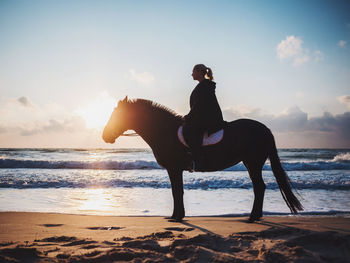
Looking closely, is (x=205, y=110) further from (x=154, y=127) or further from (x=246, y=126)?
(x=154, y=127)

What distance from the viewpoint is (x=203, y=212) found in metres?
6.52

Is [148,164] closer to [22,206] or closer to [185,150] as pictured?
[22,206]

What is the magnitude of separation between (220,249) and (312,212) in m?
4.38

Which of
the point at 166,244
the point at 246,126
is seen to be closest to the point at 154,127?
the point at 246,126

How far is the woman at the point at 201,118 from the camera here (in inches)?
201

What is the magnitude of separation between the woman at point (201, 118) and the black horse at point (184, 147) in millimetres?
173

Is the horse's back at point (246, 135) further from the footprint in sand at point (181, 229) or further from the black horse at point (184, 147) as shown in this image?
the footprint in sand at point (181, 229)

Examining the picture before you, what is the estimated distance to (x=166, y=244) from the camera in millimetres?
3297

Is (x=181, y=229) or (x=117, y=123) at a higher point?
(x=117, y=123)

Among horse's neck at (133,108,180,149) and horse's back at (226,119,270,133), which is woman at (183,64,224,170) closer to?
horse's back at (226,119,270,133)

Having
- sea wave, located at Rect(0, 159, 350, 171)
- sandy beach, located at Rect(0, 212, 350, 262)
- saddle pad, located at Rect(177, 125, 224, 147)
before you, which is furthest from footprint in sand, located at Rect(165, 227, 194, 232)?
sea wave, located at Rect(0, 159, 350, 171)

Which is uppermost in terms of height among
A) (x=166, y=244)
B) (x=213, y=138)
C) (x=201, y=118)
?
(x=201, y=118)

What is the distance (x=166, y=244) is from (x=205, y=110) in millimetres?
2608

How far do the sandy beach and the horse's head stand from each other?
6.09 feet
